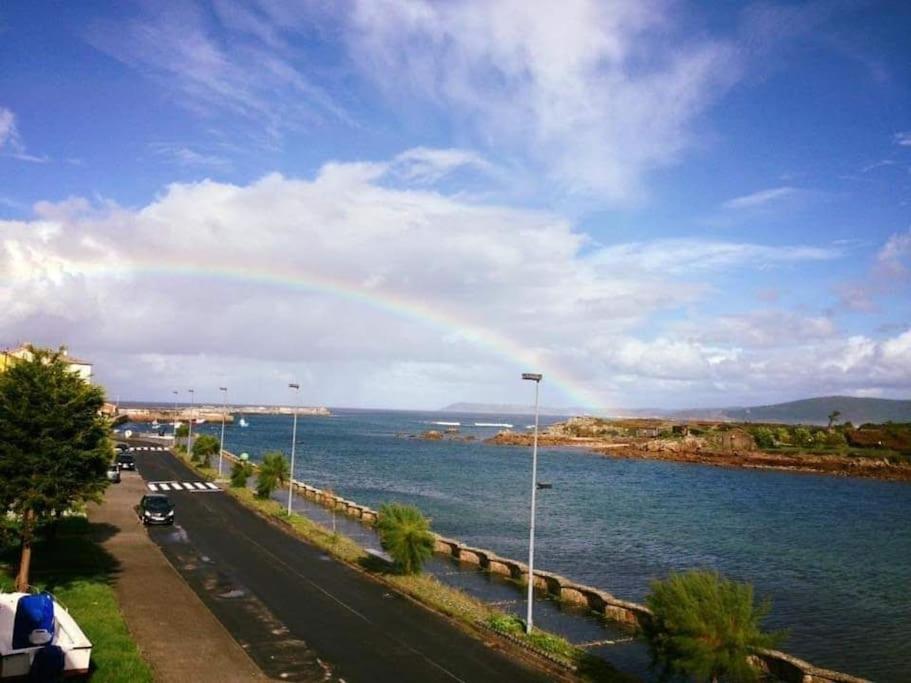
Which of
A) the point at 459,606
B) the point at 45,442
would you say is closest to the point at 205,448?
the point at 45,442

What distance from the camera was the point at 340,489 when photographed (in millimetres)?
76000

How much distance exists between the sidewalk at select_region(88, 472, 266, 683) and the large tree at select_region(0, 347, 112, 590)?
387 cm

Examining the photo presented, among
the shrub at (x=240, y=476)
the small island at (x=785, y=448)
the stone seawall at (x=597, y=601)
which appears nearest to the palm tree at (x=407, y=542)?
the stone seawall at (x=597, y=601)

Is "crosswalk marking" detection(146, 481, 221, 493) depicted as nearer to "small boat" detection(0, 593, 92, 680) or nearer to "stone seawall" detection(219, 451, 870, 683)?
"stone seawall" detection(219, 451, 870, 683)

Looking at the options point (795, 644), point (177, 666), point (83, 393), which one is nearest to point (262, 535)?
point (83, 393)

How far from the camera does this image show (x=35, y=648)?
615 inches

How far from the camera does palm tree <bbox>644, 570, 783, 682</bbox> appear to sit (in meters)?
17.1

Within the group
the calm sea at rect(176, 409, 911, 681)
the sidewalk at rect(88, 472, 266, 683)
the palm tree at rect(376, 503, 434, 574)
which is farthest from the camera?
the calm sea at rect(176, 409, 911, 681)

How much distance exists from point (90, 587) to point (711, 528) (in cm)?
5237

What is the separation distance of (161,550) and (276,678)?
1746 centimetres

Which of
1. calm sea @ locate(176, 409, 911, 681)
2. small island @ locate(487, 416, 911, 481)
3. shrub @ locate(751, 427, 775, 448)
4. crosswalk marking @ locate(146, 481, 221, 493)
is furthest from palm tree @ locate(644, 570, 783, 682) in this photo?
shrub @ locate(751, 427, 775, 448)

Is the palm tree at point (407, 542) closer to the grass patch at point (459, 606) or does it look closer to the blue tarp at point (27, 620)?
the grass patch at point (459, 606)

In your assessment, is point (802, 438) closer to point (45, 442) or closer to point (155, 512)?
point (155, 512)

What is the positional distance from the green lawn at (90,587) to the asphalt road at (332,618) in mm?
3000
